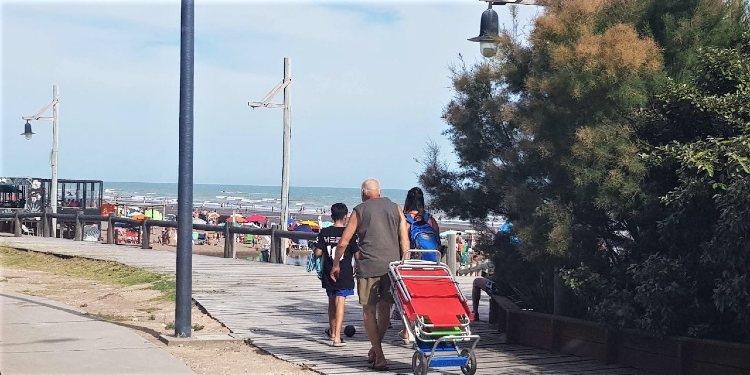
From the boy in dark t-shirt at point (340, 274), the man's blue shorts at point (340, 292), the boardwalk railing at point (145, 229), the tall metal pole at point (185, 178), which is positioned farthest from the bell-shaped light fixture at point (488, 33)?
the boardwalk railing at point (145, 229)

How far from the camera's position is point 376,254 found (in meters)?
9.06

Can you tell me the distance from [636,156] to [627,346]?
1755 millimetres

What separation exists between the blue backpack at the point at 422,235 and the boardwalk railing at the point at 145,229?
388 inches

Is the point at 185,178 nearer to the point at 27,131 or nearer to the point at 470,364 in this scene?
the point at 470,364

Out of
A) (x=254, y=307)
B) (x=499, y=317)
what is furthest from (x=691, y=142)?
(x=254, y=307)

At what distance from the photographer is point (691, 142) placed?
848 cm

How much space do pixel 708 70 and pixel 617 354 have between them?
2.70 m

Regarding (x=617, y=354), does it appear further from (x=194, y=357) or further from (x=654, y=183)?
(x=194, y=357)

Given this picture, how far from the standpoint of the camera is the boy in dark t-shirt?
33.9ft

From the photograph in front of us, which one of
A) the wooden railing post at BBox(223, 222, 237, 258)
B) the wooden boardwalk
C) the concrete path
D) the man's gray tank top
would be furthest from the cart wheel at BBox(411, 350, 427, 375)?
the wooden railing post at BBox(223, 222, 237, 258)

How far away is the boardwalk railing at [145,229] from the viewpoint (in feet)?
74.5

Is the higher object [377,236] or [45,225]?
[377,236]

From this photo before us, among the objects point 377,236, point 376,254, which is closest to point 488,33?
point 377,236

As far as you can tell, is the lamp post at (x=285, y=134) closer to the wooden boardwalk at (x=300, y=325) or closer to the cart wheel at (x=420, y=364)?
the wooden boardwalk at (x=300, y=325)
